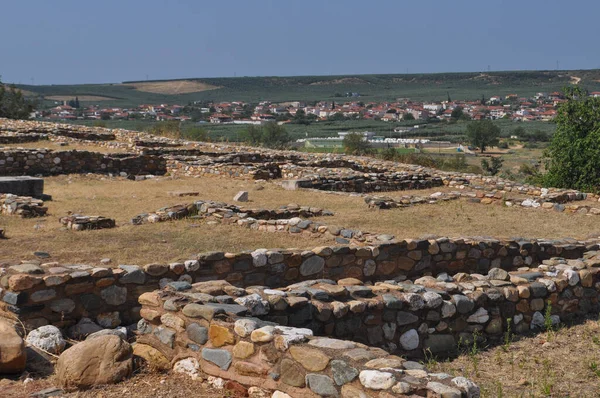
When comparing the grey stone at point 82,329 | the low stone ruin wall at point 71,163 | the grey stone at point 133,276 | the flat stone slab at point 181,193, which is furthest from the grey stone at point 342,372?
the low stone ruin wall at point 71,163

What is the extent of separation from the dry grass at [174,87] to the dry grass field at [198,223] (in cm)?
12284

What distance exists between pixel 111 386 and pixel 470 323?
343 centimetres

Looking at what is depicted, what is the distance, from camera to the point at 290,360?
4492 mm

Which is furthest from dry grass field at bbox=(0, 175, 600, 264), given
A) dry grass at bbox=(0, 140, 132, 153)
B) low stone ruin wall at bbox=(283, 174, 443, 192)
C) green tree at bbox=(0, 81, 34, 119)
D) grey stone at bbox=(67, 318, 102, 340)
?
green tree at bbox=(0, 81, 34, 119)

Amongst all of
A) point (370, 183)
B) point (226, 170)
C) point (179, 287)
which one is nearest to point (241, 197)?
point (370, 183)

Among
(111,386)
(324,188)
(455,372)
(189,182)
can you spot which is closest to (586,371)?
(455,372)

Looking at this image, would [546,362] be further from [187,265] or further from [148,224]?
[148,224]

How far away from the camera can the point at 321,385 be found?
14.1 ft

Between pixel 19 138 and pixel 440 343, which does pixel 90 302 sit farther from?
pixel 19 138

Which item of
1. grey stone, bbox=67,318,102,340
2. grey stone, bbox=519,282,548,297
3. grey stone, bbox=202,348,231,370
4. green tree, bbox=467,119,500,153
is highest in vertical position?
grey stone, bbox=202,348,231,370

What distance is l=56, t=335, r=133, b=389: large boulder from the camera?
494 centimetres

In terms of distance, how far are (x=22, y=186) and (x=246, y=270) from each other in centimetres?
840

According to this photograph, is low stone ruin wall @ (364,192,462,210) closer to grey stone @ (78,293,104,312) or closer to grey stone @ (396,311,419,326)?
grey stone @ (396,311,419,326)

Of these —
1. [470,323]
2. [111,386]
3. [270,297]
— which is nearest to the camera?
[111,386]
